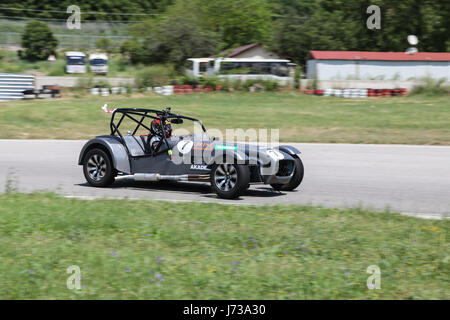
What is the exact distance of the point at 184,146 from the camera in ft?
32.2

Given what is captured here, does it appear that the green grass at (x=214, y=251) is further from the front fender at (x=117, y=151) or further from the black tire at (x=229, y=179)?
the front fender at (x=117, y=151)

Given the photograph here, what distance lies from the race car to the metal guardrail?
18580mm

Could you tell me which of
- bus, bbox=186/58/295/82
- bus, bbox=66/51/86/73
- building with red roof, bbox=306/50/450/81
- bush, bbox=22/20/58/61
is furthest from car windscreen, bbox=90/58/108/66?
building with red roof, bbox=306/50/450/81

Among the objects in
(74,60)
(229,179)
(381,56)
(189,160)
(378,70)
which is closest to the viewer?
(229,179)

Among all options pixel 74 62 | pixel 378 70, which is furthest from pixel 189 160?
pixel 74 62

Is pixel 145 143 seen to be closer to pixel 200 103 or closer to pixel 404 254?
pixel 404 254

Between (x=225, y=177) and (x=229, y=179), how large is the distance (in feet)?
0.27

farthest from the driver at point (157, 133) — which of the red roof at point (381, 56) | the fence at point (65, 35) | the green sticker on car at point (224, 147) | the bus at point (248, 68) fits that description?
the fence at point (65, 35)

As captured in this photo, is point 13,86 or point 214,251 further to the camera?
point 13,86

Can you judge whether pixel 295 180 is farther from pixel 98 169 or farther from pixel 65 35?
pixel 65 35

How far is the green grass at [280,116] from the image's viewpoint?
19375mm

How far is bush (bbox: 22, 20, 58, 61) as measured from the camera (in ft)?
176

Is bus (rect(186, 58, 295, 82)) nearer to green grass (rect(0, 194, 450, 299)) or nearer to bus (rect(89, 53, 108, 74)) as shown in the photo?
bus (rect(89, 53, 108, 74))
